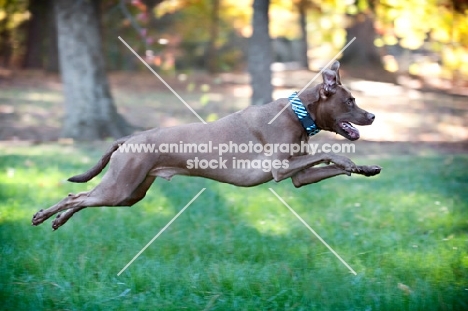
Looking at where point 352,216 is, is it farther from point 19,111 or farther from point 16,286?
point 19,111

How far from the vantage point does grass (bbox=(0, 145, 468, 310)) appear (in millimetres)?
5379

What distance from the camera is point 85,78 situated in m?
14.3

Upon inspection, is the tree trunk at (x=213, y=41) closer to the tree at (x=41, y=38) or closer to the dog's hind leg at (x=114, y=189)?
the tree at (x=41, y=38)

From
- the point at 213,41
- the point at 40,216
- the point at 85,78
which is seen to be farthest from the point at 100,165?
the point at 213,41

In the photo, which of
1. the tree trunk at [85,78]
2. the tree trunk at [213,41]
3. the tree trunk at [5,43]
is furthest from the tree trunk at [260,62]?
the tree trunk at [5,43]

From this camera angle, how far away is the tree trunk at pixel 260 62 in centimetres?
1430

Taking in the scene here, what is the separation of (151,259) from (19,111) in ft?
45.7

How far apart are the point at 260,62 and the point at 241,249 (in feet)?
27.8

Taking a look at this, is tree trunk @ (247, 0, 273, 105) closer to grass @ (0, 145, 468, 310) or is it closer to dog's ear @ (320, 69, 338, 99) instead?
grass @ (0, 145, 468, 310)

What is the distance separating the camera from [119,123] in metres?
14.6

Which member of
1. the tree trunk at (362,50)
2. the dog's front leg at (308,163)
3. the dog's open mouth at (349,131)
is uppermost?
the dog's open mouth at (349,131)

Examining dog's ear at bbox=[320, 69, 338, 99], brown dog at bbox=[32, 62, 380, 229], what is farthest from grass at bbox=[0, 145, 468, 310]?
dog's ear at bbox=[320, 69, 338, 99]

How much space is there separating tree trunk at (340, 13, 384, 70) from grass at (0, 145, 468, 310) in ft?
54.9

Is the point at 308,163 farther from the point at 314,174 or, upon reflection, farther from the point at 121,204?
the point at 121,204
